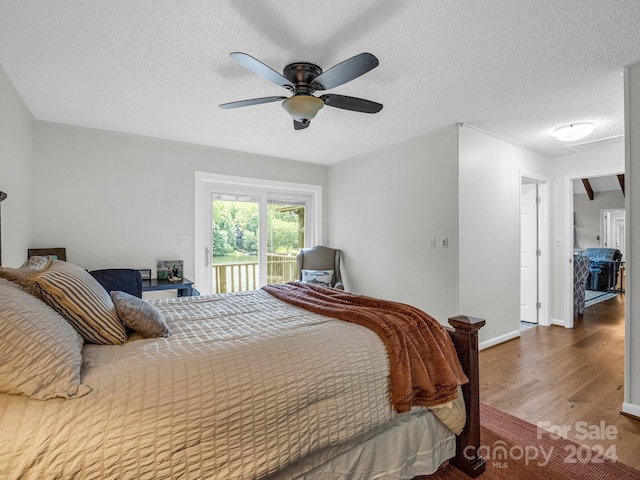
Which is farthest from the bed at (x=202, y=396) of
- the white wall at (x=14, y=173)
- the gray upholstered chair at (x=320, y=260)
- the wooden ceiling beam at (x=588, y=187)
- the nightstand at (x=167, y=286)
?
the wooden ceiling beam at (x=588, y=187)

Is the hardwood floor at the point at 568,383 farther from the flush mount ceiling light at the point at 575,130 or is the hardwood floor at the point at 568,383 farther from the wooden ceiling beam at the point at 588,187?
the wooden ceiling beam at the point at 588,187

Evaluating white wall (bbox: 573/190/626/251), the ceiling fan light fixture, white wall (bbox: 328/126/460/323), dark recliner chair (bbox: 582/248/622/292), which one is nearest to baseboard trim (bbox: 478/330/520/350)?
white wall (bbox: 328/126/460/323)

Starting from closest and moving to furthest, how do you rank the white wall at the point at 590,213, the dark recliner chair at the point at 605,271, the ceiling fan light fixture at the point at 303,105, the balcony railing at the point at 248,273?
the ceiling fan light fixture at the point at 303,105 < the balcony railing at the point at 248,273 < the dark recliner chair at the point at 605,271 < the white wall at the point at 590,213

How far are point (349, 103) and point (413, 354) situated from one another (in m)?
1.64

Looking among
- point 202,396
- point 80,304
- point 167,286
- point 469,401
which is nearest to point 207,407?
point 202,396

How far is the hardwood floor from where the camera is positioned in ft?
6.93

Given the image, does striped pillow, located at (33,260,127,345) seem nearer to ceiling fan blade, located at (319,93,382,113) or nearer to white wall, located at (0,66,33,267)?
white wall, located at (0,66,33,267)

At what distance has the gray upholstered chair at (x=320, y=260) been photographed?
15.5 feet

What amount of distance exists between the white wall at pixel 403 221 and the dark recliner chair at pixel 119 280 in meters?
2.79

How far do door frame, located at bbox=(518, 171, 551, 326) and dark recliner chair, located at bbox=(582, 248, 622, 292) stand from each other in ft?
13.4

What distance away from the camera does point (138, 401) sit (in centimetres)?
107

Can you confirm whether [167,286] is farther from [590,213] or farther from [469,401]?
[590,213]

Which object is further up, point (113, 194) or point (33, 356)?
point (113, 194)

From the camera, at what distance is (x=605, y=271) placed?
7273 millimetres
